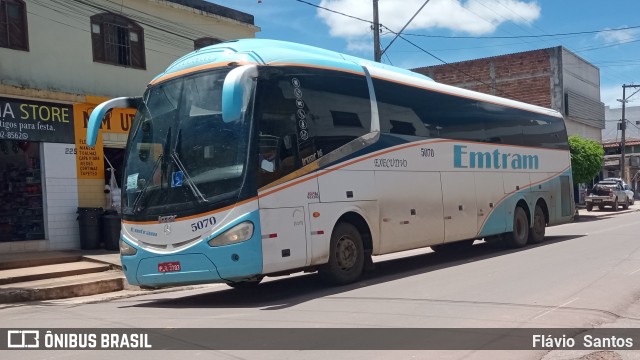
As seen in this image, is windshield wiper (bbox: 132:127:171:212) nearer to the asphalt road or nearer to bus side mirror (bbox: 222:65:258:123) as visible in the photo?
bus side mirror (bbox: 222:65:258:123)

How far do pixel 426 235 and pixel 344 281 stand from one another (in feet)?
8.65

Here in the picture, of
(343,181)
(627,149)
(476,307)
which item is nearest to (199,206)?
(343,181)

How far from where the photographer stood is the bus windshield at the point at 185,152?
27.8 feet

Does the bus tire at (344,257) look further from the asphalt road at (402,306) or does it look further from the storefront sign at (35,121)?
the storefront sign at (35,121)

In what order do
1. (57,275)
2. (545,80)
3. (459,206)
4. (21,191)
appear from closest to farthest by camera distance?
(57,275) < (459,206) < (21,191) < (545,80)

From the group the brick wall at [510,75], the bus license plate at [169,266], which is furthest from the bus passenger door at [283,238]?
Result: the brick wall at [510,75]

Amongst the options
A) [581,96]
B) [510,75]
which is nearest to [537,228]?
[510,75]

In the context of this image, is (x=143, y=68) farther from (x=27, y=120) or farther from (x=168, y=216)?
(x=168, y=216)

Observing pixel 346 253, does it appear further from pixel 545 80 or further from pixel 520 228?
pixel 545 80

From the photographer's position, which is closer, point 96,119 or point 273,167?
point 273,167

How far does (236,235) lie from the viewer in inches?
329

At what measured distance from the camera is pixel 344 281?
1012 cm

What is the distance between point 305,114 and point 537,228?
10143 mm

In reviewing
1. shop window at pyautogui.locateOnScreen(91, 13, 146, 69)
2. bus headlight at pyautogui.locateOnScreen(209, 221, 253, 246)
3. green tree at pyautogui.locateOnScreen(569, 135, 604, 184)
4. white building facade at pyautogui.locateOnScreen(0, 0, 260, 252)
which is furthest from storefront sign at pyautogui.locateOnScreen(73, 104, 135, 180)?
green tree at pyautogui.locateOnScreen(569, 135, 604, 184)
